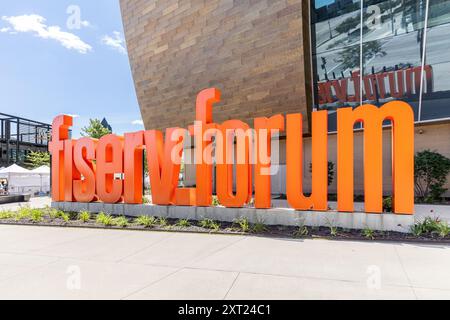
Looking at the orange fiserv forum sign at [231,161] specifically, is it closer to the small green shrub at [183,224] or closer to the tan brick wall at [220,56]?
the small green shrub at [183,224]

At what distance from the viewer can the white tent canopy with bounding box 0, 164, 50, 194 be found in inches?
933

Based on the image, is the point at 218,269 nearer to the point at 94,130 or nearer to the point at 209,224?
the point at 209,224

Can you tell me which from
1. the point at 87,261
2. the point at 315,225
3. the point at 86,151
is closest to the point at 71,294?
the point at 87,261

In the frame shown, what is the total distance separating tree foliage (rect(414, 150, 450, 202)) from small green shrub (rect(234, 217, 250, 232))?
10.2m

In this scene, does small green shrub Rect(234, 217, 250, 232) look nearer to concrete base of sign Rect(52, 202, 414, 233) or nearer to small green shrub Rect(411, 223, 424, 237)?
concrete base of sign Rect(52, 202, 414, 233)

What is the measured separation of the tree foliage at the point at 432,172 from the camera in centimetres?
1387

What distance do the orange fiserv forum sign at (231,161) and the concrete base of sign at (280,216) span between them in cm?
19

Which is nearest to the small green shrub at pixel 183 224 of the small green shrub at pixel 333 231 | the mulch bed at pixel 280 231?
the mulch bed at pixel 280 231

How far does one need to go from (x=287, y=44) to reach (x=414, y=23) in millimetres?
5664

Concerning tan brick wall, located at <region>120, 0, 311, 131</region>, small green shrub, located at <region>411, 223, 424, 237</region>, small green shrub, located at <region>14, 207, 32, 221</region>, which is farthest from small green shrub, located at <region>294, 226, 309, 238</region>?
small green shrub, located at <region>14, 207, 32, 221</region>

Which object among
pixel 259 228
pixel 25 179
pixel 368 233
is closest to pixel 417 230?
pixel 368 233

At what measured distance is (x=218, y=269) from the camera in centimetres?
497

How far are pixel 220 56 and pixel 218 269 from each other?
45.2 ft

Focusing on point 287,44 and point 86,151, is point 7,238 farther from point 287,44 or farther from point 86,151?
point 287,44
